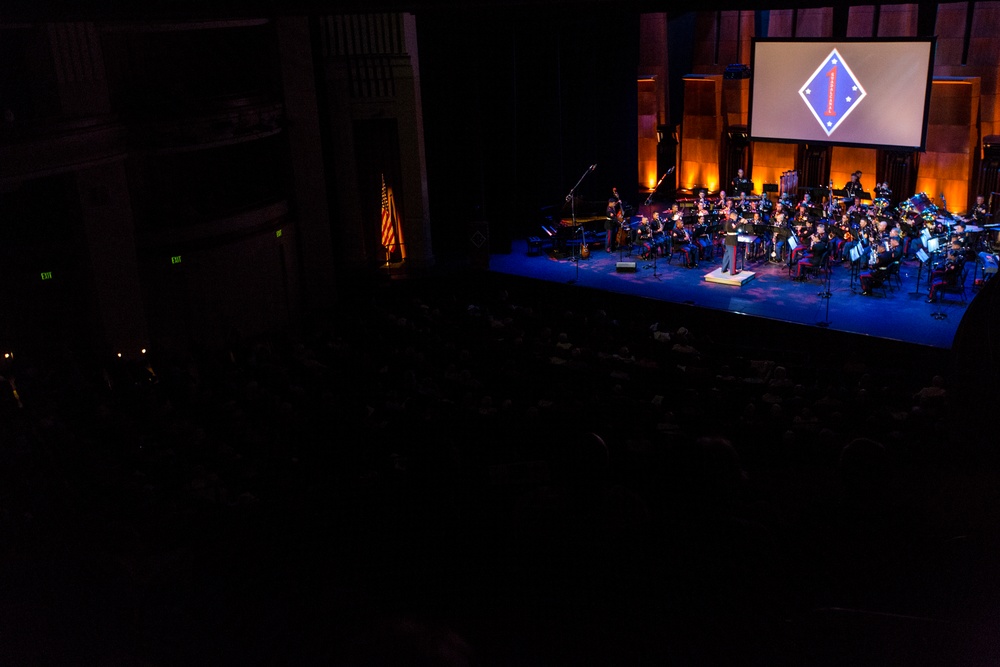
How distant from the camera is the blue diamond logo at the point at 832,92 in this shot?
15.2m

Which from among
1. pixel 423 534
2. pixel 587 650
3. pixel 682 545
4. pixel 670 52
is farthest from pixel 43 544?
pixel 670 52

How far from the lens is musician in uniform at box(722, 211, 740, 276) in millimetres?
13656

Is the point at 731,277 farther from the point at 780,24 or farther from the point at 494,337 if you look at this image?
the point at 780,24

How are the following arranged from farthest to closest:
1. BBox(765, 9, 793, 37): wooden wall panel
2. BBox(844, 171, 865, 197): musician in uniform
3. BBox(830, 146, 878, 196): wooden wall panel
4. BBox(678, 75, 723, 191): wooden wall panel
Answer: BBox(678, 75, 723, 191): wooden wall panel < BBox(765, 9, 793, 37): wooden wall panel < BBox(830, 146, 878, 196): wooden wall panel < BBox(844, 171, 865, 197): musician in uniform

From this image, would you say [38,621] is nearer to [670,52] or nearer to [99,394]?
[99,394]

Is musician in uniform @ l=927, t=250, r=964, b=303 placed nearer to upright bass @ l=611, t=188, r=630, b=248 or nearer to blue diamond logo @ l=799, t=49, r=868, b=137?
blue diamond logo @ l=799, t=49, r=868, b=137

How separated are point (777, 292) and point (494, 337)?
5.44 meters

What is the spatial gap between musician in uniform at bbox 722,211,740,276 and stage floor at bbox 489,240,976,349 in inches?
8.2

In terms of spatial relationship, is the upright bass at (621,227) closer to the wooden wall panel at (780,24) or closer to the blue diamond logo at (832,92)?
the blue diamond logo at (832,92)

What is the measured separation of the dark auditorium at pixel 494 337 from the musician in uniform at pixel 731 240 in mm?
95

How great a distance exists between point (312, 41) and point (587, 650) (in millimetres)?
13091

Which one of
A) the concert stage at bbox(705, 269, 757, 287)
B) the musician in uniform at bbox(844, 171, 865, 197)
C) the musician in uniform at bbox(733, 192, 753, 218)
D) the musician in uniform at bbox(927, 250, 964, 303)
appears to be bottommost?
the concert stage at bbox(705, 269, 757, 287)

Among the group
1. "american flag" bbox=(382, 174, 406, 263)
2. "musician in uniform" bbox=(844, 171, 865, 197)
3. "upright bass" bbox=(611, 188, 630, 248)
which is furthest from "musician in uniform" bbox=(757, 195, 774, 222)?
"american flag" bbox=(382, 174, 406, 263)

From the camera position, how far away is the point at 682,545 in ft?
14.4
